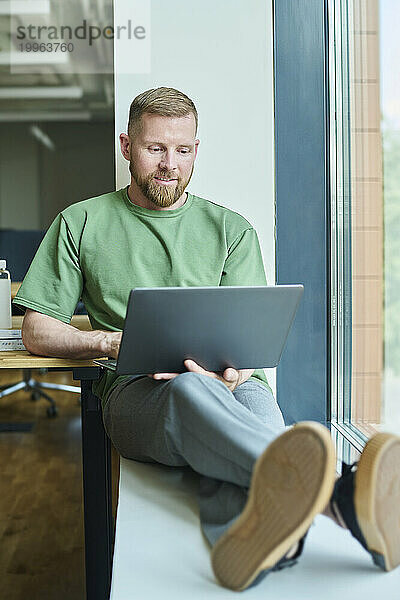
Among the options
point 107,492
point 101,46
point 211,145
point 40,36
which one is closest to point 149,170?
point 211,145

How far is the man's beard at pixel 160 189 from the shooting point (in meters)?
1.96

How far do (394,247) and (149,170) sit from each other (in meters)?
0.63

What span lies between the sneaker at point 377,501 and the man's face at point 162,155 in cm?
101

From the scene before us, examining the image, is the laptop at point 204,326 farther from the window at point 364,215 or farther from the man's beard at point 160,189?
the man's beard at point 160,189

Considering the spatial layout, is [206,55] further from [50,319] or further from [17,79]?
[17,79]

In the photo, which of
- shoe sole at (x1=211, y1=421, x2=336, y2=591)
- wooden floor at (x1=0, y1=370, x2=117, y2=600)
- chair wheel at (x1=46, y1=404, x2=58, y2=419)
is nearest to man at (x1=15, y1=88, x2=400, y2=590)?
shoe sole at (x1=211, y1=421, x2=336, y2=591)

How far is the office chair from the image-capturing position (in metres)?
4.68

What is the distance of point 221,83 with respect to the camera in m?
2.31

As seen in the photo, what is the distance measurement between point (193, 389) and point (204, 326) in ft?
0.49

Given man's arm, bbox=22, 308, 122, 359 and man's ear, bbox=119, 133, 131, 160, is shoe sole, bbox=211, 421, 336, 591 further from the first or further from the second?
man's ear, bbox=119, 133, 131, 160

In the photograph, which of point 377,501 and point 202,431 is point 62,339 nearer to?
point 202,431

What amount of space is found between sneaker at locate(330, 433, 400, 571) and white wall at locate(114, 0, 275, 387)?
125cm

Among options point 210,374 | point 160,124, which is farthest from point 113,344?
point 160,124

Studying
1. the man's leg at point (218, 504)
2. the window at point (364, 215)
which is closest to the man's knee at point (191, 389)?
the man's leg at point (218, 504)
